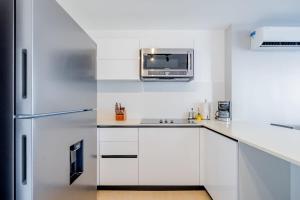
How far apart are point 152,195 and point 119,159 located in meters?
0.57

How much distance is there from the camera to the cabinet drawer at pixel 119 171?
2766mm

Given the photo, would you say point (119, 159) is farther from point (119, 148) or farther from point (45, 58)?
point (45, 58)

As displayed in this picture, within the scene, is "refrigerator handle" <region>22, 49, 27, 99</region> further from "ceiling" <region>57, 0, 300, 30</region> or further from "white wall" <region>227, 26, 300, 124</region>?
"white wall" <region>227, 26, 300, 124</region>

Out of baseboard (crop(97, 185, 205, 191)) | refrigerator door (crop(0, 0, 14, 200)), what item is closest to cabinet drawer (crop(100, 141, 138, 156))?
baseboard (crop(97, 185, 205, 191))

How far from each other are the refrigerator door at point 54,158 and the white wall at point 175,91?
1.82 meters

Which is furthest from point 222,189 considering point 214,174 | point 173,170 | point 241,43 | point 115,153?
point 241,43

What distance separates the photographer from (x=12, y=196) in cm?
78

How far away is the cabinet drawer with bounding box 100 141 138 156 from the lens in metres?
2.77

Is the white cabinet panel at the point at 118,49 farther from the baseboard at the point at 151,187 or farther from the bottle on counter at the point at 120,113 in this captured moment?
the baseboard at the point at 151,187

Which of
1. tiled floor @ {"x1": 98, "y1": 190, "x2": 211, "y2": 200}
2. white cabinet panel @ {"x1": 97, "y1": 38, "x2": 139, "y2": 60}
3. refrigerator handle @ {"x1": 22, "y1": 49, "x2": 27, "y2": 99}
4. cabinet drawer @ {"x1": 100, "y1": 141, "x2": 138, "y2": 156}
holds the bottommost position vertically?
tiled floor @ {"x1": 98, "y1": 190, "x2": 211, "y2": 200}

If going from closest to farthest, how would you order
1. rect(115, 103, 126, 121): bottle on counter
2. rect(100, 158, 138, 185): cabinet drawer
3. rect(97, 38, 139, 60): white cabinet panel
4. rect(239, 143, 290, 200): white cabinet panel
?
rect(239, 143, 290, 200): white cabinet panel → rect(100, 158, 138, 185): cabinet drawer → rect(97, 38, 139, 60): white cabinet panel → rect(115, 103, 126, 121): bottle on counter

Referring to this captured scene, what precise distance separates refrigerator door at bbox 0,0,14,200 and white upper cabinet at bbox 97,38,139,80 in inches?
88.3

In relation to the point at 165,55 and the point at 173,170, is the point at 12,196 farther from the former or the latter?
the point at 165,55

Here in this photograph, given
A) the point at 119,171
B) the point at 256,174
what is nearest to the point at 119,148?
the point at 119,171
